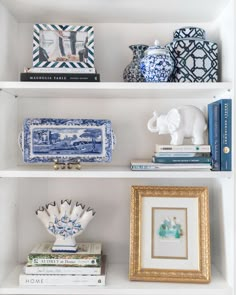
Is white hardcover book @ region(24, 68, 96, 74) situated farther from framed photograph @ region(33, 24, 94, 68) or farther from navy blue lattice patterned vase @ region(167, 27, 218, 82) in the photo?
navy blue lattice patterned vase @ region(167, 27, 218, 82)

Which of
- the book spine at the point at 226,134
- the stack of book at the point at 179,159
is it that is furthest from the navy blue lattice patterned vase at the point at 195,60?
the stack of book at the point at 179,159

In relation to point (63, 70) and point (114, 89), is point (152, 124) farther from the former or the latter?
point (63, 70)

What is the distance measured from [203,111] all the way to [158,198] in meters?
0.40

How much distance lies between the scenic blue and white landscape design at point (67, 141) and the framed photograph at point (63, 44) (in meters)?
0.23

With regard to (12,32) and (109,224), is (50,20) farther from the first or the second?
(109,224)

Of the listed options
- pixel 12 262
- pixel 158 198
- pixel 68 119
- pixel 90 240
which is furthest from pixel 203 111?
pixel 12 262

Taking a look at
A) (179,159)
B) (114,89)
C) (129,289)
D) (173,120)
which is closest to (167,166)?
(179,159)

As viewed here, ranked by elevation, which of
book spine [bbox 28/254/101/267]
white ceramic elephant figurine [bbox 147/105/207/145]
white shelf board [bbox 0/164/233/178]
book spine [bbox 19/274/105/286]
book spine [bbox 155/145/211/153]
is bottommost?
book spine [bbox 19/274/105/286]

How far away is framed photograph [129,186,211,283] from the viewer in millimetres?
1419

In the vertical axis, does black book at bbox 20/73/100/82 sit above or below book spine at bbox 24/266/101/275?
above

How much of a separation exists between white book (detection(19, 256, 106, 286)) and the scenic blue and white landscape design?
0.41 metres

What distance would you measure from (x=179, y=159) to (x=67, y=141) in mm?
391

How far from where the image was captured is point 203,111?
5.32 ft

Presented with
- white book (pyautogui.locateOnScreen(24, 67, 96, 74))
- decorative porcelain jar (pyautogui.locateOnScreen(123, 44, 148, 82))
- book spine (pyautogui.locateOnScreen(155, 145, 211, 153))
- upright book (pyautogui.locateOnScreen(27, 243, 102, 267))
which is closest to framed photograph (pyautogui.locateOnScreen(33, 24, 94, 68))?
white book (pyautogui.locateOnScreen(24, 67, 96, 74))
